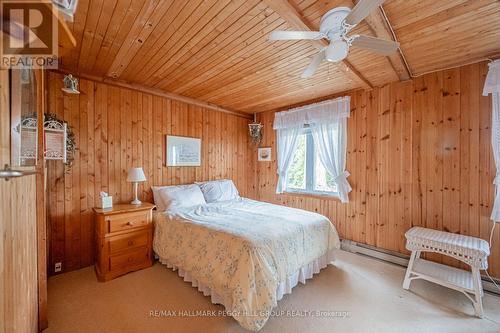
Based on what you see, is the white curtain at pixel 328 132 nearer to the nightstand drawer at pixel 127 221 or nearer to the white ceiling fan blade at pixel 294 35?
the white ceiling fan blade at pixel 294 35

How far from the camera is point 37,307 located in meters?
1.56

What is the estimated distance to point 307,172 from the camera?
382cm

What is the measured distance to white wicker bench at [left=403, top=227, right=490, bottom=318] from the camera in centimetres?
183

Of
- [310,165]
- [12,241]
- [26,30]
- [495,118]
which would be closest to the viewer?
[26,30]

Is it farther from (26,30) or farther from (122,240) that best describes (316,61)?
(122,240)

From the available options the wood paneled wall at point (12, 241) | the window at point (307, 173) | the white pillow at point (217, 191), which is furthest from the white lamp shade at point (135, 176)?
the window at point (307, 173)

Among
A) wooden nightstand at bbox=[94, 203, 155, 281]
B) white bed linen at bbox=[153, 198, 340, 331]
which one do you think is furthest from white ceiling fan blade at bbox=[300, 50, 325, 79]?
wooden nightstand at bbox=[94, 203, 155, 281]

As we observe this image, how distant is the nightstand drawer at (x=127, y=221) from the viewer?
2.34 meters

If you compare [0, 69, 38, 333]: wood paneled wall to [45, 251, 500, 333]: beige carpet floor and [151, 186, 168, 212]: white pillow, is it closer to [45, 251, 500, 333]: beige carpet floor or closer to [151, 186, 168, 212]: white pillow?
[45, 251, 500, 333]: beige carpet floor

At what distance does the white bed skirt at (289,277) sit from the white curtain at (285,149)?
1.66m

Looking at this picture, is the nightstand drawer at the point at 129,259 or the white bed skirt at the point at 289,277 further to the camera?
the nightstand drawer at the point at 129,259

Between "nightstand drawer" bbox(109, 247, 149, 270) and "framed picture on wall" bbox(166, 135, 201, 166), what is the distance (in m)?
1.33

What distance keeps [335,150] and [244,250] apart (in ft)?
7.65

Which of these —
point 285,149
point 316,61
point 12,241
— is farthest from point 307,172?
point 12,241
